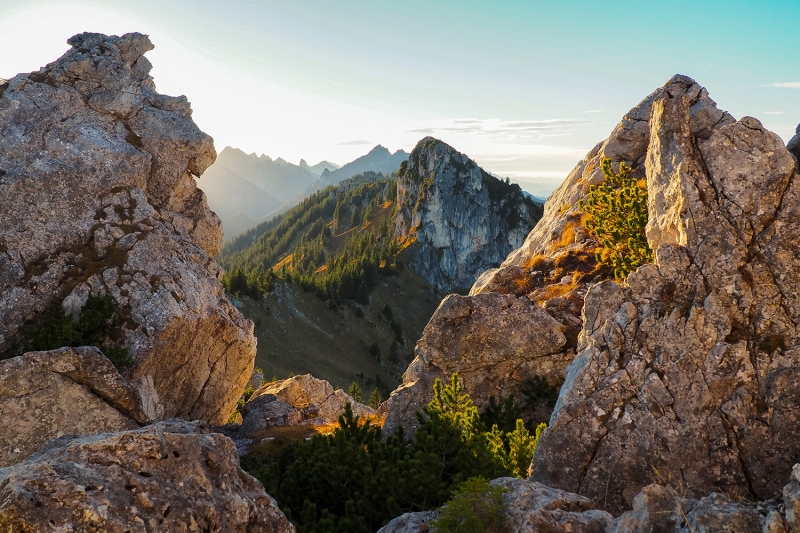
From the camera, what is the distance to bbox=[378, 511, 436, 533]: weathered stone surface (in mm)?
13570

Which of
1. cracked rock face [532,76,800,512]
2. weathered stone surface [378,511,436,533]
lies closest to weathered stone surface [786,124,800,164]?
cracked rock face [532,76,800,512]

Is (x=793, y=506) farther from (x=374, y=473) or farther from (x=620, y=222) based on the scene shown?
(x=620, y=222)

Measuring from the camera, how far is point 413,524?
13.9 m

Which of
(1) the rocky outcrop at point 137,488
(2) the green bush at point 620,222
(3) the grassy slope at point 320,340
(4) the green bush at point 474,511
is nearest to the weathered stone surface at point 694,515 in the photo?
(4) the green bush at point 474,511

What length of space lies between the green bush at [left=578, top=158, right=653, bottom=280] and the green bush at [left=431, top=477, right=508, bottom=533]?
20.1 m

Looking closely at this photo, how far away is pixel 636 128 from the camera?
4200 cm

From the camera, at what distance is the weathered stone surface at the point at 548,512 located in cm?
1228

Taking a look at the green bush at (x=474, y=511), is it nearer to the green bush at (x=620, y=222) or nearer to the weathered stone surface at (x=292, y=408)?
the green bush at (x=620, y=222)

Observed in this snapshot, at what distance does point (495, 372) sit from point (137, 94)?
3786cm

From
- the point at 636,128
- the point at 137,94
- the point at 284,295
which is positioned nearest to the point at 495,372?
the point at 636,128

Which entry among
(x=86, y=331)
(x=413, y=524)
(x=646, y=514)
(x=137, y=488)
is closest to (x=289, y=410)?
(x=86, y=331)

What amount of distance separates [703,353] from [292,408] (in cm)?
3817

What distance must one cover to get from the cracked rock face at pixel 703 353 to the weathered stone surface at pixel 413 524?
773 centimetres

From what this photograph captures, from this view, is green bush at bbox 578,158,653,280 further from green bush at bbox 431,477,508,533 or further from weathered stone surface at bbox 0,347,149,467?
weathered stone surface at bbox 0,347,149,467
